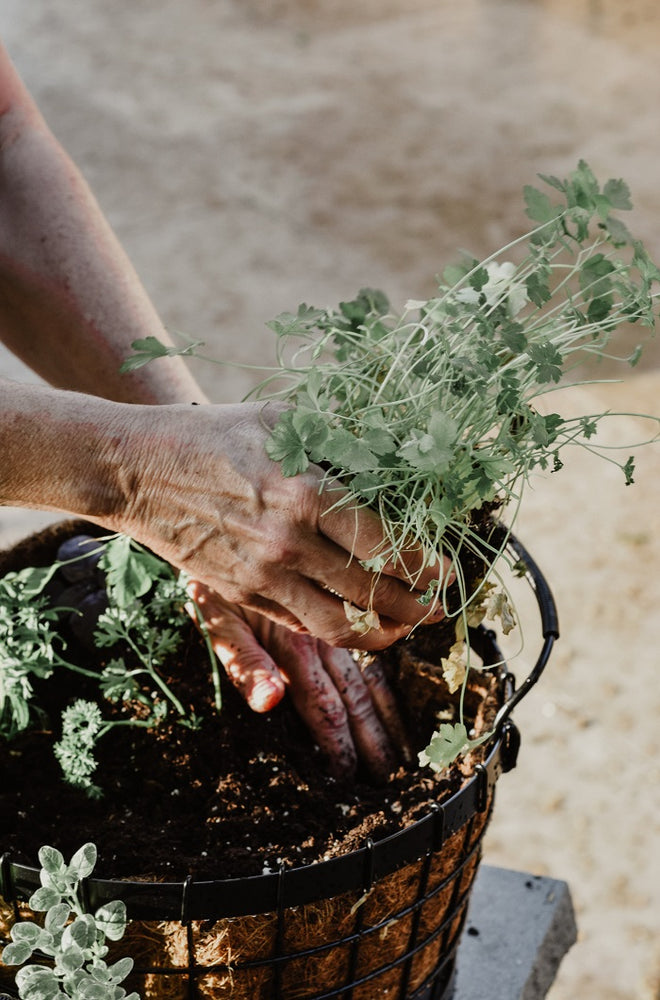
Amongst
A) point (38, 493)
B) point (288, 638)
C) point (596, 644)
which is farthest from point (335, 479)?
point (596, 644)

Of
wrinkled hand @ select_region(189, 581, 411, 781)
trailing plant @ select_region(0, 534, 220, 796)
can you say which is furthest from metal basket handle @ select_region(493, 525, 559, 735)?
trailing plant @ select_region(0, 534, 220, 796)

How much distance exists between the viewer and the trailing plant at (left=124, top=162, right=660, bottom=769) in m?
0.74

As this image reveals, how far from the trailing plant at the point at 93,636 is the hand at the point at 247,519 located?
148 mm

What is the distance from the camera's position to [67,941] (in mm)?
689

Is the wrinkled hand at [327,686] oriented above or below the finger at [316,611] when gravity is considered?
below

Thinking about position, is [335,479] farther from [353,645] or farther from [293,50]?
[293,50]

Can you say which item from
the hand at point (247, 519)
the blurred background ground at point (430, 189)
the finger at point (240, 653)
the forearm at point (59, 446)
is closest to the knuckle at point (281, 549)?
the hand at point (247, 519)

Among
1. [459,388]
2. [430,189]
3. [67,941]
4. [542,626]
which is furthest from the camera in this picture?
[430,189]

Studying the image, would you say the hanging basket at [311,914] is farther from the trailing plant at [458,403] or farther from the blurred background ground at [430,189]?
the blurred background ground at [430,189]

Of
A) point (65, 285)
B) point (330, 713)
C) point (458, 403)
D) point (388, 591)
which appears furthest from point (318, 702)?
point (65, 285)

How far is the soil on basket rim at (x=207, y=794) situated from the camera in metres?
0.84

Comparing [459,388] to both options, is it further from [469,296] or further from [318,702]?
[318,702]

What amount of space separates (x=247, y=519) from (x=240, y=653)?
284mm

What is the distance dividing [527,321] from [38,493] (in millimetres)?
483
